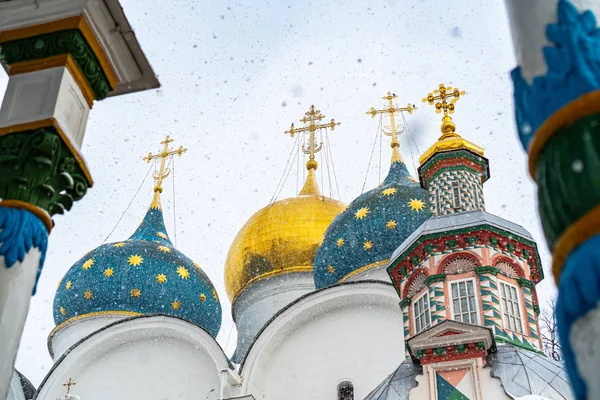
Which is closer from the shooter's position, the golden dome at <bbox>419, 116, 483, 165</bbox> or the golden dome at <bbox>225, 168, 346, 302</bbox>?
the golden dome at <bbox>419, 116, 483, 165</bbox>

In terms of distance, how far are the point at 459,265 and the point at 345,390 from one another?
9.73ft

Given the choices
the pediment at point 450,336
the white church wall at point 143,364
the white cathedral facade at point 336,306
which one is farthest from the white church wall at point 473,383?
the white church wall at point 143,364

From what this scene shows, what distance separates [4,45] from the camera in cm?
314

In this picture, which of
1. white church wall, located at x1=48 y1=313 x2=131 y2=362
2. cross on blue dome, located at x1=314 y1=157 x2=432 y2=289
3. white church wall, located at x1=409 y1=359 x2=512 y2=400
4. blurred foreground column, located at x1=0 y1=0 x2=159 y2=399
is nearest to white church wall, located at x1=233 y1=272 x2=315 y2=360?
cross on blue dome, located at x1=314 y1=157 x2=432 y2=289

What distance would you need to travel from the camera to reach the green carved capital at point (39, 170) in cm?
274

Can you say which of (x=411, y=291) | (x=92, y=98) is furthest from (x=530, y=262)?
(x=92, y=98)

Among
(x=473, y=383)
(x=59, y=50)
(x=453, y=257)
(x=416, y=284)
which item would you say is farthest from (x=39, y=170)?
(x=416, y=284)

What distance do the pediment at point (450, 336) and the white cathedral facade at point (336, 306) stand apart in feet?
0.04

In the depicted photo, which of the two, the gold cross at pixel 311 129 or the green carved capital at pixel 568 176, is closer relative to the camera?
the green carved capital at pixel 568 176

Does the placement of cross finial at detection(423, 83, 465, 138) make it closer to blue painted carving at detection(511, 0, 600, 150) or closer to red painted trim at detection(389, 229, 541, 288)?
red painted trim at detection(389, 229, 541, 288)

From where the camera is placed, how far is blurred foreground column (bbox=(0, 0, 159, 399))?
A: 2.63m

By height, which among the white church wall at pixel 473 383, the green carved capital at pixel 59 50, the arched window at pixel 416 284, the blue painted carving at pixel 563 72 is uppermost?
the arched window at pixel 416 284

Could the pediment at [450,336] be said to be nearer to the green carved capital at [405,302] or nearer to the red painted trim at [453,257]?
the red painted trim at [453,257]

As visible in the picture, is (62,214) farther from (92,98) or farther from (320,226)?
(320,226)
